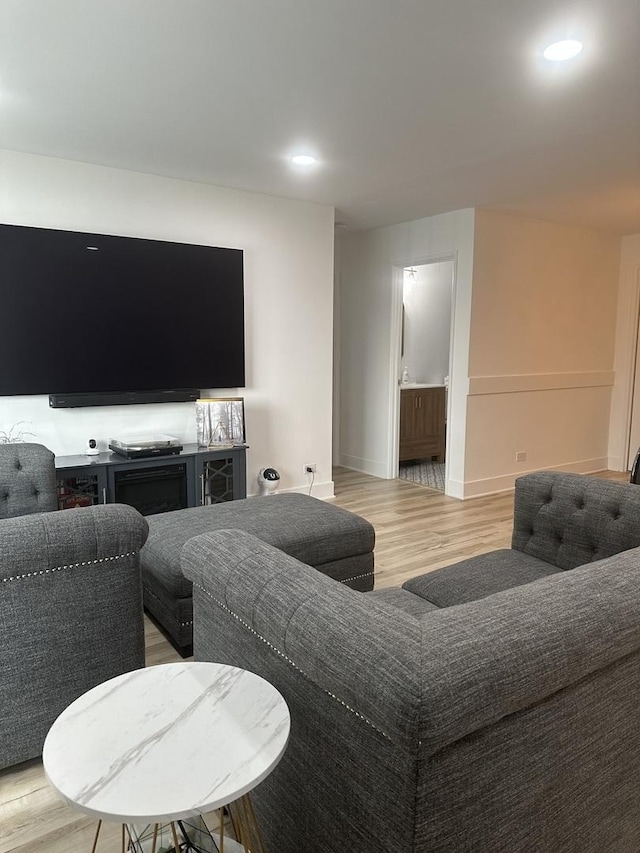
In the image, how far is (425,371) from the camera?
6887mm

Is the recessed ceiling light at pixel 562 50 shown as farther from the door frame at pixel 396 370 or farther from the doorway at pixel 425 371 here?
the doorway at pixel 425 371

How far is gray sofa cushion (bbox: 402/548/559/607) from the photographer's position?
2.05m

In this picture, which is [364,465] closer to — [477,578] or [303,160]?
[303,160]

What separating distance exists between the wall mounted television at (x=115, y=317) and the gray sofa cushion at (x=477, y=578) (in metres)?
2.42

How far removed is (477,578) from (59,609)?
55.4 inches

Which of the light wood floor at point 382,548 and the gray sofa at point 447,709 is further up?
the gray sofa at point 447,709

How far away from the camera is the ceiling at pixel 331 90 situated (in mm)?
1981

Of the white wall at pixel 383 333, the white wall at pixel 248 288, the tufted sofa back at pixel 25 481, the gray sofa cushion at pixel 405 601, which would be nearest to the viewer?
the gray sofa cushion at pixel 405 601

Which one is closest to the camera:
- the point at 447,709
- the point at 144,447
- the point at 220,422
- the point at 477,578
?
the point at 447,709

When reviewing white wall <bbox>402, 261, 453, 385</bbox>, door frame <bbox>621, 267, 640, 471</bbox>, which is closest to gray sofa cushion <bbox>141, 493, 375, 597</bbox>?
white wall <bbox>402, 261, 453, 385</bbox>

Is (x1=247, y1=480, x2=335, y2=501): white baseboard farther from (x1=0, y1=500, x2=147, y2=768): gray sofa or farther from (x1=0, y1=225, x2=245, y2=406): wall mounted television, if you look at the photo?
(x1=0, y1=500, x2=147, y2=768): gray sofa

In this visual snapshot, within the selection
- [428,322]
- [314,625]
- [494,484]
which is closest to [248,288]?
[494,484]

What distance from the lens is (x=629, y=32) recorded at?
2057 millimetres

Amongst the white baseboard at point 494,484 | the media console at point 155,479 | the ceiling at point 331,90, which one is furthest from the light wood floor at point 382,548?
the ceiling at point 331,90
